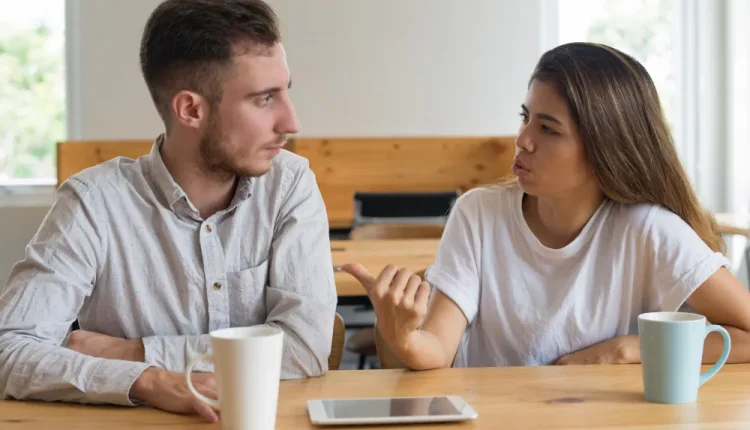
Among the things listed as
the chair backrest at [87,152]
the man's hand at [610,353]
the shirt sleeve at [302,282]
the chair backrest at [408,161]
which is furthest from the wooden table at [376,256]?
the chair backrest at [87,152]

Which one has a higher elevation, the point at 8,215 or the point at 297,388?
the point at 297,388

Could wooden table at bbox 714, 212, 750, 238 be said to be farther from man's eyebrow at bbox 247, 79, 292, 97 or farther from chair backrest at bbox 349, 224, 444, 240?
man's eyebrow at bbox 247, 79, 292, 97

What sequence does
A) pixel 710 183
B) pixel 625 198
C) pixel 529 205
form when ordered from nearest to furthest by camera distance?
pixel 625 198 < pixel 529 205 < pixel 710 183

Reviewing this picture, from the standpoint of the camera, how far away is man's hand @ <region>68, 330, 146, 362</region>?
4.36 feet

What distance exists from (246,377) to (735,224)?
9.98 feet

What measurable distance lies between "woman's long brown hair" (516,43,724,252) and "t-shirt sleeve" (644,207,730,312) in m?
0.04

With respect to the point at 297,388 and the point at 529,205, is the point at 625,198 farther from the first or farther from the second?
the point at 297,388

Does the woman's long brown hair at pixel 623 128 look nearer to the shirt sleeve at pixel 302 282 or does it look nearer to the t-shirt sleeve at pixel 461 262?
the t-shirt sleeve at pixel 461 262

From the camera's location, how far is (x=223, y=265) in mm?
1403

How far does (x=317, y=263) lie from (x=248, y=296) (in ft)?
0.40

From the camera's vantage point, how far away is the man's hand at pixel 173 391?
1.03 metres

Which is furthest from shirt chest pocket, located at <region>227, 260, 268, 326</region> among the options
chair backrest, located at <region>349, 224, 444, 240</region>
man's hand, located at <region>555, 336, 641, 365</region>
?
chair backrest, located at <region>349, 224, 444, 240</region>

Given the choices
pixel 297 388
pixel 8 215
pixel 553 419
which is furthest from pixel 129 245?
pixel 8 215

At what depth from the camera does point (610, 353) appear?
142 centimetres
